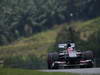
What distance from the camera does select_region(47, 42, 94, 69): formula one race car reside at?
61.8 ft

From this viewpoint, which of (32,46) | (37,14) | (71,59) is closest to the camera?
(71,59)

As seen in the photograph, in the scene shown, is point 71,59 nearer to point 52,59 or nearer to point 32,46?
point 52,59

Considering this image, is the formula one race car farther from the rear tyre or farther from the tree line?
the tree line

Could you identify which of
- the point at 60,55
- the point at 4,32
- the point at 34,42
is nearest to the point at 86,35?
the point at 34,42

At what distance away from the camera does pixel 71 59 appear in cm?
1889

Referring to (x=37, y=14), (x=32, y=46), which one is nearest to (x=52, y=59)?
(x=32, y=46)

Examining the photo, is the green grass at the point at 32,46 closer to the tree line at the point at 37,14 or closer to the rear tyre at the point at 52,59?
the tree line at the point at 37,14

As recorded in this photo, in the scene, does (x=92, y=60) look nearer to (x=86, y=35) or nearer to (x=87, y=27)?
(x=86, y=35)

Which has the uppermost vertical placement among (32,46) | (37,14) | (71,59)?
(37,14)

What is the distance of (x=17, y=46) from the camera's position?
224 ft

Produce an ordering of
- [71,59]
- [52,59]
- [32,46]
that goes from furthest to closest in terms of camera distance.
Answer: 1. [32,46]
2. [52,59]
3. [71,59]

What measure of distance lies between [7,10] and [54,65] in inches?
2151

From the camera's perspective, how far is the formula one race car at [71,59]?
18.8m

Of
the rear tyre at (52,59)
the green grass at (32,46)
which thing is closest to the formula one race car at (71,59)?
the rear tyre at (52,59)
